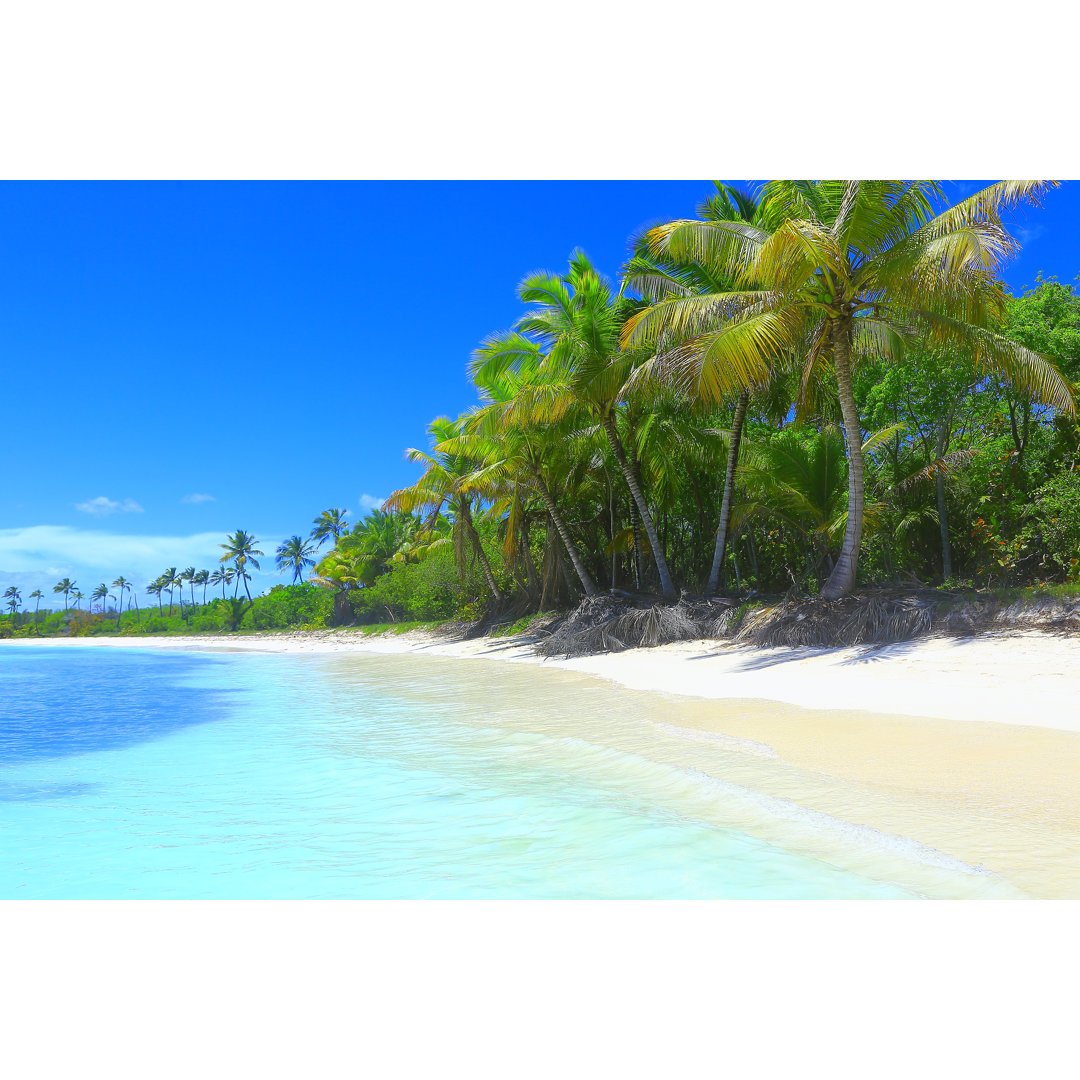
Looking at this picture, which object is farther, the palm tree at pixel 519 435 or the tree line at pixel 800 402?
the palm tree at pixel 519 435

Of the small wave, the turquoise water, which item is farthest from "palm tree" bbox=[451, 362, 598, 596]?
the small wave

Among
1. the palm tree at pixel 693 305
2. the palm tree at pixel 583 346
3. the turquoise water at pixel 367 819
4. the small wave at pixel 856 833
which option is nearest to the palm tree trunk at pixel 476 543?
the palm tree at pixel 583 346

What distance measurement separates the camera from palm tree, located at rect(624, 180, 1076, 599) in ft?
30.8

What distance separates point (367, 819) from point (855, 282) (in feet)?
33.0

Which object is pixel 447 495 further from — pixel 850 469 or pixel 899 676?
pixel 899 676

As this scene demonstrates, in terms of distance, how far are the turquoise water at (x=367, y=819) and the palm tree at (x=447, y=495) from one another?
13556mm

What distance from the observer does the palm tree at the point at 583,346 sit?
572 inches

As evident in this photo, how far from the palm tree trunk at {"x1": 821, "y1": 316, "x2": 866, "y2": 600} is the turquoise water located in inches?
191

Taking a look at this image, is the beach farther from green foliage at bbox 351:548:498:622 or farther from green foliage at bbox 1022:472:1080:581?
green foliage at bbox 351:548:498:622

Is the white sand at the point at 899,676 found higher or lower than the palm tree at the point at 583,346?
lower

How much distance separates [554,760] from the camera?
5777 millimetres

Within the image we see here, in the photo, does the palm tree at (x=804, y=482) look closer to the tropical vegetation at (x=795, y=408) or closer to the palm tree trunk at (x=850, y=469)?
the tropical vegetation at (x=795, y=408)
